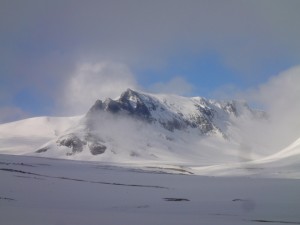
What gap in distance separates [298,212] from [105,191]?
2002cm

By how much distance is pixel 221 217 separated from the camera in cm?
Result: 2620

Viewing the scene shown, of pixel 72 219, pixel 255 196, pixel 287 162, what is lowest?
pixel 72 219

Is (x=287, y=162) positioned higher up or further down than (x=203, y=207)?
higher up

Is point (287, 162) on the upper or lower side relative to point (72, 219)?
upper

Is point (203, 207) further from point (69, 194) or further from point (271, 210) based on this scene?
point (69, 194)

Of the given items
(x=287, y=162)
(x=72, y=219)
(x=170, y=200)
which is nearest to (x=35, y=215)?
(x=72, y=219)

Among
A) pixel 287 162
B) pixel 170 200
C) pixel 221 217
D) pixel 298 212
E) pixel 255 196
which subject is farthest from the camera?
pixel 287 162

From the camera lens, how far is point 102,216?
23844mm

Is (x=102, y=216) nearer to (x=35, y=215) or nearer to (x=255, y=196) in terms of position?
(x=35, y=215)

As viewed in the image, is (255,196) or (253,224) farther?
(255,196)

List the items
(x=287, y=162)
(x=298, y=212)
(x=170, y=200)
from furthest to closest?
(x=287, y=162), (x=170, y=200), (x=298, y=212)

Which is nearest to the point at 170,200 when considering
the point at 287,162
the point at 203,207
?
the point at 203,207

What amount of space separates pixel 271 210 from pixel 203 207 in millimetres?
5371

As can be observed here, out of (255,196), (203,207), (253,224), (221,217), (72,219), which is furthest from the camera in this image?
(255,196)
